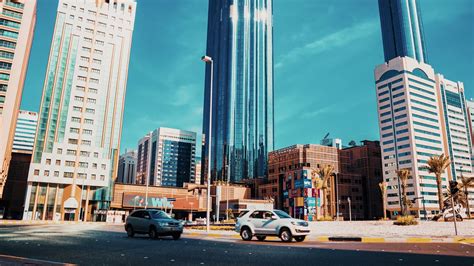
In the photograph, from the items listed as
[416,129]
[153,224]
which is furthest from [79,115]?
[416,129]

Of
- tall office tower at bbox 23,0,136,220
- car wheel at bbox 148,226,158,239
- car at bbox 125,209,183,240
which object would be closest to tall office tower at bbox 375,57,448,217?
tall office tower at bbox 23,0,136,220

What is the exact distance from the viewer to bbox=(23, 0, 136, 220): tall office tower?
280ft

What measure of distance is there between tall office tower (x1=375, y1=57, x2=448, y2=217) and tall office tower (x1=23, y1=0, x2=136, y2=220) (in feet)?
331

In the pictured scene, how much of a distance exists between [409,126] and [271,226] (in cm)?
13132

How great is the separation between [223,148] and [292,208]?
66290 millimetres

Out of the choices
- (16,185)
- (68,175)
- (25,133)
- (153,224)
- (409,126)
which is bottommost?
(153,224)

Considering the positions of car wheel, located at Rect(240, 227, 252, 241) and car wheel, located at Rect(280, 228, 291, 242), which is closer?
car wheel, located at Rect(280, 228, 291, 242)

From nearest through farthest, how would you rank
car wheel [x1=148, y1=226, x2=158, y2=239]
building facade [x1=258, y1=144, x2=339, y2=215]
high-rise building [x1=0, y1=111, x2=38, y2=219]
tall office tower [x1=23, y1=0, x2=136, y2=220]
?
1. car wheel [x1=148, y1=226, x2=158, y2=239]
2. tall office tower [x1=23, y1=0, x2=136, y2=220]
3. high-rise building [x1=0, y1=111, x2=38, y2=219]
4. building facade [x1=258, y1=144, x2=339, y2=215]

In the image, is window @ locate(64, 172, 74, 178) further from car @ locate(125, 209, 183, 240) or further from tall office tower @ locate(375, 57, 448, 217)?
tall office tower @ locate(375, 57, 448, 217)

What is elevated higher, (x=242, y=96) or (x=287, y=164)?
(x=242, y=96)

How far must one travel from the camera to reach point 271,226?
54.4 ft

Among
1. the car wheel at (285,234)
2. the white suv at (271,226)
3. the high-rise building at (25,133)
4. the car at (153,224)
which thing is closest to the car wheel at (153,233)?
the car at (153,224)

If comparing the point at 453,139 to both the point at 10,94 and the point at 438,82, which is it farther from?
the point at 10,94

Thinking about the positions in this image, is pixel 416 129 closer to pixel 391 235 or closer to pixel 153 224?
pixel 391 235
